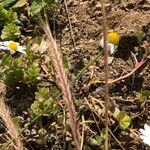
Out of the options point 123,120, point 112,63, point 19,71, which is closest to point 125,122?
point 123,120

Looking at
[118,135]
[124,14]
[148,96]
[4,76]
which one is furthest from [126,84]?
[4,76]

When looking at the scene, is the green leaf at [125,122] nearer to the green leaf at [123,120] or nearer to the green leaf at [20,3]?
the green leaf at [123,120]

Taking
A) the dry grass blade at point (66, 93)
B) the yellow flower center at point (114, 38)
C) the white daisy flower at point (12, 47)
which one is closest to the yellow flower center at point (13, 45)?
the white daisy flower at point (12, 47)

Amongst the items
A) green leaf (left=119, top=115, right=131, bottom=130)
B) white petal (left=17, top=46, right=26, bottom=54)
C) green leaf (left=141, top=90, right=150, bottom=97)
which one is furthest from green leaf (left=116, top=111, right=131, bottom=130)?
white petal (left=17, top=46, right=26, bottom=54)

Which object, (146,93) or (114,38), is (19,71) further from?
(146,93)

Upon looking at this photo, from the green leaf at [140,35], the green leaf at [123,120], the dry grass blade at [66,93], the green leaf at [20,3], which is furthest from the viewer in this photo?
the green leaf at [20,3]

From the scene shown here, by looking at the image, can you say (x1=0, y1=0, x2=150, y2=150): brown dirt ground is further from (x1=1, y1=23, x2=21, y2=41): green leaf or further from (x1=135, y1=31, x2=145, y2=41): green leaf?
(x1=1, y1=23, x2=21, y2=41): green leaf
